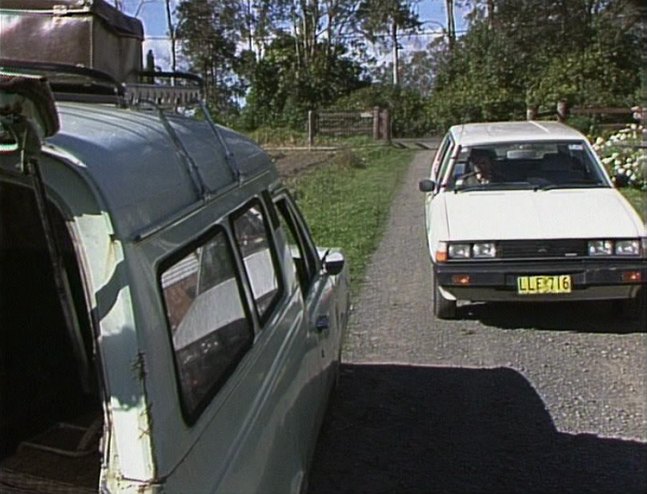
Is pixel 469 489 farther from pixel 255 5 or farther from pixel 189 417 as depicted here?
pixel 255 5

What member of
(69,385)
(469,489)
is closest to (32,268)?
(69,385)

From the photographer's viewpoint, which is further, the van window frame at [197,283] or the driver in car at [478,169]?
the driver in car at [478,169]

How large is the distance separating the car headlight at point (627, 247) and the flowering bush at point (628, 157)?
7799 mm

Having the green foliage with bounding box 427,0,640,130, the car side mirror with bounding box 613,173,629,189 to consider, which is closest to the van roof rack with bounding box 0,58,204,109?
the car side mirror with bounding box 613,173,629,189

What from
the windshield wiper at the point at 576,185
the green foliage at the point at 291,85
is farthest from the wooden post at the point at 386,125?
the windshield wiper at the point at 576,185

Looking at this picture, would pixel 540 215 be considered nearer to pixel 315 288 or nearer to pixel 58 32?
pixel 315 288

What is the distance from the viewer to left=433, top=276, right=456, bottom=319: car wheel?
7.61 metres

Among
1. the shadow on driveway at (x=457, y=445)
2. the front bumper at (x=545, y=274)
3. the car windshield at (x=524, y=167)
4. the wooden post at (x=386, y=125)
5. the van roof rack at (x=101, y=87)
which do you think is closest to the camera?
the van roof rack at (x=101, y=87)

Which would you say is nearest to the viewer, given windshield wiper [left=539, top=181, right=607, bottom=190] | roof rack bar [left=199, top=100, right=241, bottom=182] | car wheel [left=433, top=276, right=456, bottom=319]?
roof rack bar [left=199, top=100, right=241, bottom=182]

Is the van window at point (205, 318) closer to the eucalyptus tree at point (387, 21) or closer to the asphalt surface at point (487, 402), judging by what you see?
the asphalt surface at point (487, 402)

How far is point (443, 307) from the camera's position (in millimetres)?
7688

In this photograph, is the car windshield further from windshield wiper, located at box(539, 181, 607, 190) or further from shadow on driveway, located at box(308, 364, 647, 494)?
shadow on driveway, located at box(308, 364, 647, 494)

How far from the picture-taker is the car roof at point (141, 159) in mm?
2068

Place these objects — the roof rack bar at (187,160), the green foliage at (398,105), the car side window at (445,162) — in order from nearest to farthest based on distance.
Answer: the roof rack bar at (187,160) < the car side window at (445,162) < the green foliage at (398,105)
